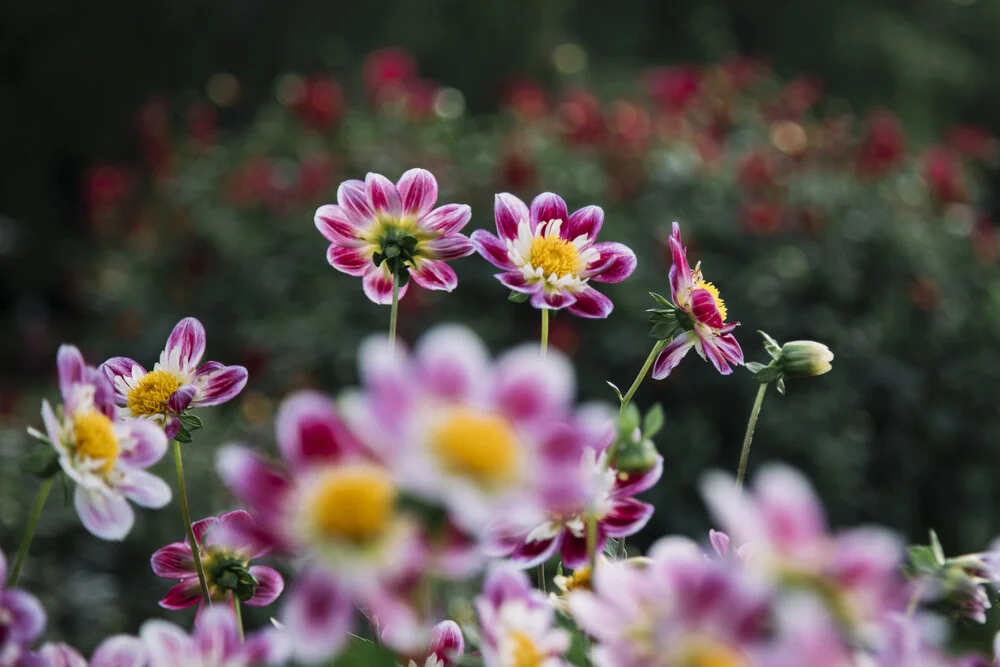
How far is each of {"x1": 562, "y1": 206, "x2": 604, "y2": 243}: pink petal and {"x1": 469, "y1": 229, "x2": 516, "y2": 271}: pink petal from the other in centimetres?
4

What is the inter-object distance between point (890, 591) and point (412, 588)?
14 centimetres

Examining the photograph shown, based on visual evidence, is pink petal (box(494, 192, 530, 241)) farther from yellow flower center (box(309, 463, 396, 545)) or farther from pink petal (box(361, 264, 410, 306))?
yellow flower center (box(309, 463, 396, 545))

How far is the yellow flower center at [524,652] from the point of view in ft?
1.20

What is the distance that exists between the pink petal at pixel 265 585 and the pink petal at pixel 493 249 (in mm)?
191

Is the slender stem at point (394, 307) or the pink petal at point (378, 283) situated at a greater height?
the slender stem at point (394, 307)

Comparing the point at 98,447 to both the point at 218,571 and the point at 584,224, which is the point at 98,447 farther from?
the point at 584,224

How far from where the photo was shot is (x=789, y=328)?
227 cm

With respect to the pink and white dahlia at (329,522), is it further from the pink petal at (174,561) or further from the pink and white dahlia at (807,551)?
the pink petal at (174,561)

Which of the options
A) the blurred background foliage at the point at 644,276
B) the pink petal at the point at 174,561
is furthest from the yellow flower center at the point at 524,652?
the blurred background foliage at the point at 644,276

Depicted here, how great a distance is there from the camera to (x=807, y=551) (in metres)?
0.28

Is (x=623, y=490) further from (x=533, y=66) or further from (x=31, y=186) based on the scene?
(x=31, y=186)

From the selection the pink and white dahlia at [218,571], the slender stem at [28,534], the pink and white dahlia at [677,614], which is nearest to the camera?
the pink and white dahlia at [677,614]

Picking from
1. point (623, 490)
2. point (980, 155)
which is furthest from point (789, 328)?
point (623, 490)

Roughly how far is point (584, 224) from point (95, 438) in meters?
0.27
